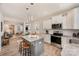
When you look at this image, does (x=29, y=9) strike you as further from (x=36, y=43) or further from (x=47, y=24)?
(x=36, y=43)

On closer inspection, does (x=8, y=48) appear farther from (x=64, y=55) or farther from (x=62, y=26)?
(x=62, y=26)

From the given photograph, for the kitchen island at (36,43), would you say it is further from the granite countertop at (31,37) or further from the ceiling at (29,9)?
the ceiling at (29,9)

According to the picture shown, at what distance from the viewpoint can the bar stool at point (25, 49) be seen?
209 cm

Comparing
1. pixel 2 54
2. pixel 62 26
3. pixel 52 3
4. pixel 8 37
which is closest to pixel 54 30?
pixel 62 26

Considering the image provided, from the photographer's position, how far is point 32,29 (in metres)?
2.11

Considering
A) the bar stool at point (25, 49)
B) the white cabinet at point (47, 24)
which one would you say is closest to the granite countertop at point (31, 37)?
the bar stool at point (25, 49)

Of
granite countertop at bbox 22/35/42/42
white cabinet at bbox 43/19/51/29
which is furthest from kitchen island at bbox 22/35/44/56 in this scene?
white cabinet at bbox 43/19/51/29

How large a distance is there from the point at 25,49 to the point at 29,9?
0.83 metres

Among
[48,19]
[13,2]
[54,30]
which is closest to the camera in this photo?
[13,2]

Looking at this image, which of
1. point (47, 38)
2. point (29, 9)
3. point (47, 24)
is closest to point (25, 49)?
point (47, 38)

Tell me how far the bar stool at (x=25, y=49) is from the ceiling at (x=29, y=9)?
0.51m

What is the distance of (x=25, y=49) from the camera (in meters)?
2.12

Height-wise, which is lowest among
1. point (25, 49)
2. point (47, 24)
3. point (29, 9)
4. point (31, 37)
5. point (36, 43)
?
point (25, 49)

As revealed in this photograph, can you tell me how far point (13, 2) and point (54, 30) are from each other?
1.09 meters
